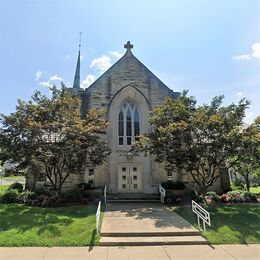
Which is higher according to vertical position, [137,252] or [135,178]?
[135,178]

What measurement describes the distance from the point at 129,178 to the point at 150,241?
37.4 feet

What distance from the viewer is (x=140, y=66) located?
2212 cm

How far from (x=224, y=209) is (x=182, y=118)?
5.76 meters

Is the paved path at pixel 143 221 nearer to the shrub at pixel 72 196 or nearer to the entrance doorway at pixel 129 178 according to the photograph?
the shrub at pixel 72 196

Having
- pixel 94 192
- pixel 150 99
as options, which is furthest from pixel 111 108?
pixel 94 192

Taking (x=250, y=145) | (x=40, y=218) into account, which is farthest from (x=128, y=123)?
(x=40, y=218)

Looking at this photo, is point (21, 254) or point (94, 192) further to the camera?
point (94, 192)

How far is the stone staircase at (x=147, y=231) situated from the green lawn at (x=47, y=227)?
692mm

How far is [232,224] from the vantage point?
10461mm

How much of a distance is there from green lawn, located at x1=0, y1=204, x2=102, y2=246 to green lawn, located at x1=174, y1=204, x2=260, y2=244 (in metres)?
4.51

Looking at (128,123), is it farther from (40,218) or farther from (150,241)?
(150,241)

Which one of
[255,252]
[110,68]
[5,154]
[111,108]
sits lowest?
[255,252]

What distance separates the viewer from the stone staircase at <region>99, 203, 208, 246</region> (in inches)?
332

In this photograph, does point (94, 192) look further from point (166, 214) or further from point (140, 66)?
point (140, 66)
